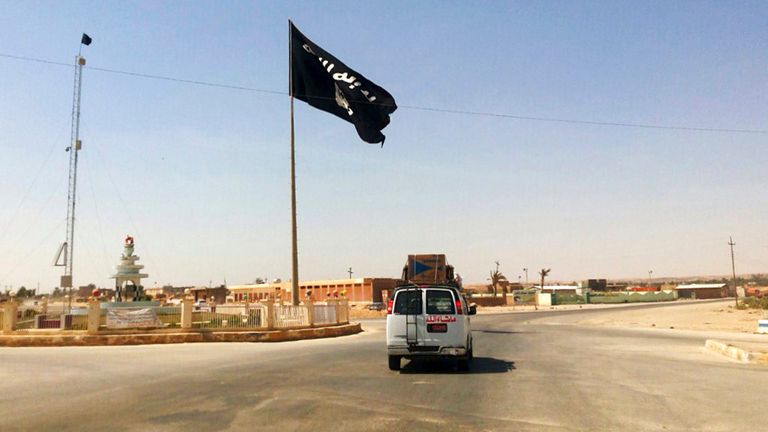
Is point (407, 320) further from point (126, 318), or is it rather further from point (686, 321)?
point (686, 321)

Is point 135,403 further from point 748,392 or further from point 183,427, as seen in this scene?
point 748,392

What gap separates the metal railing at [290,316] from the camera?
949 inches

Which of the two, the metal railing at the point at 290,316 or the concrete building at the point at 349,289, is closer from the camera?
the metal railing at the point at 290,316

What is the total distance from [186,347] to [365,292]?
55587 millimetres

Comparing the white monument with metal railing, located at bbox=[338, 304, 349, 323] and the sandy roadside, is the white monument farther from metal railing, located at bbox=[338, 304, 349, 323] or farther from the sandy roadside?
the sandy roadside

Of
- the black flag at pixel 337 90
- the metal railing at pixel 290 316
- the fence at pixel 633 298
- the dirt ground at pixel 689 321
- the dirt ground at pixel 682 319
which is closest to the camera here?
the metal railing at pixel 290 316

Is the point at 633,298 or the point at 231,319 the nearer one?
the point at 231,319

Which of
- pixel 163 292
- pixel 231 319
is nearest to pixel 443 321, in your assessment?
pixel 231 319

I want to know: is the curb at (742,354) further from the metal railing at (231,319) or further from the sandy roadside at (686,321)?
the sandy roadside at (686,321)

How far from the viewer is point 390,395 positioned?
9672 mm

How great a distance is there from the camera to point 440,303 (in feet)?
42.8

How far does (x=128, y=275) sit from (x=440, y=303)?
102ft

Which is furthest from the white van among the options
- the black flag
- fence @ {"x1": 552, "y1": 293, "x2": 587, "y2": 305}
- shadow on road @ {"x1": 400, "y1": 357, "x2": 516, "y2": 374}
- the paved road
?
fence @ {"x1": 552, "y1": 293, "x2": 587, "y2": 305}

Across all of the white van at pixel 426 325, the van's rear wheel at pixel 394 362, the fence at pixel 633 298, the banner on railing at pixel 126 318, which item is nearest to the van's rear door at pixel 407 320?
the white van at pixel 426 325
